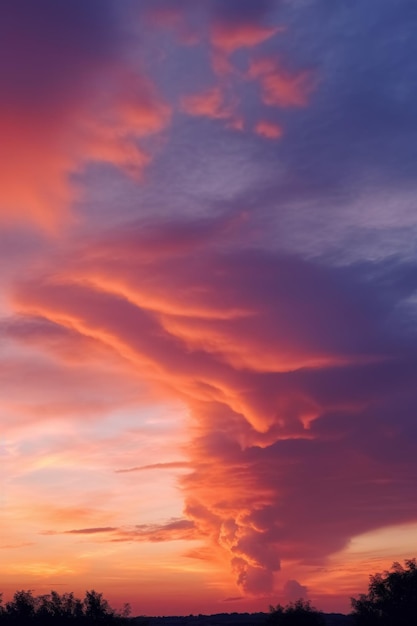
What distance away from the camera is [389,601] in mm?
120938

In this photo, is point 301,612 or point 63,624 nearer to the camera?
point 63,624

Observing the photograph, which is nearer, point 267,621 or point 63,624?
point 63,624

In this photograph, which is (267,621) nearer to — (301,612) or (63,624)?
(301,612)

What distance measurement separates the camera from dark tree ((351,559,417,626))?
11688cm

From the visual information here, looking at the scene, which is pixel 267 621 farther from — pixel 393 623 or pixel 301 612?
pixel 393 623

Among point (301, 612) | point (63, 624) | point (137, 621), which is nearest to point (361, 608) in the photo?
point (301, 612)

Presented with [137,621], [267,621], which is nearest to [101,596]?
[137,621]

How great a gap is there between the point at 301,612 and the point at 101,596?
33.9 m

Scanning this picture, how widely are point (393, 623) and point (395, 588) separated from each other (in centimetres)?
824

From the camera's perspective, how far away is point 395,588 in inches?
4796

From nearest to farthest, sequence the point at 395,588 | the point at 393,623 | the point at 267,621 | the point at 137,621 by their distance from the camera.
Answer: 1. the point at 393,623
2. the point at 395,588
3. the point at 137,621
4. the point at 267,621

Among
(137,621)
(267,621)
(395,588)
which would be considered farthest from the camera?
(267,621)

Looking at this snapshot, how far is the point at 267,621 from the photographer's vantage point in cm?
13862

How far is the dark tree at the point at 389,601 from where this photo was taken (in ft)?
383
